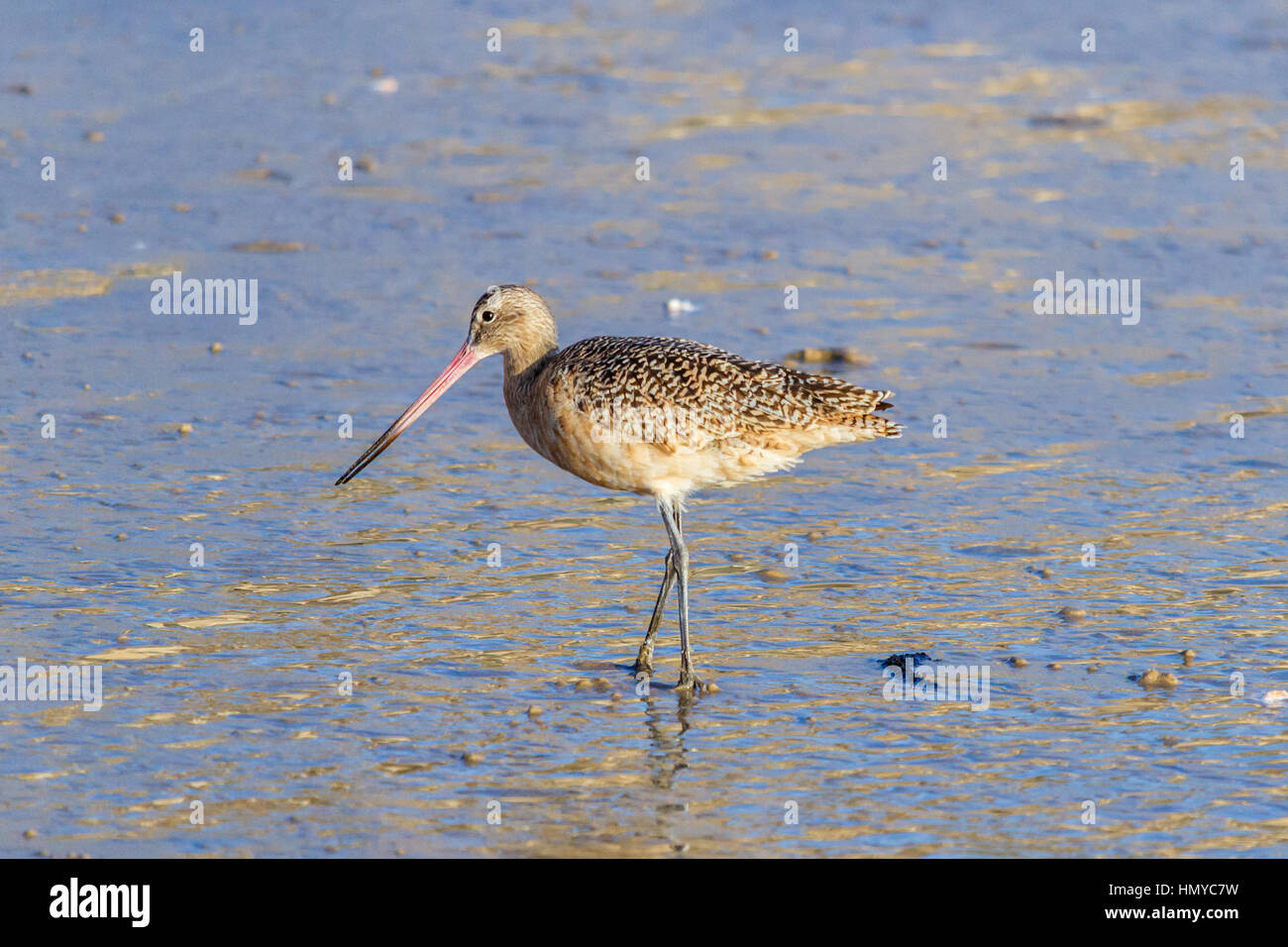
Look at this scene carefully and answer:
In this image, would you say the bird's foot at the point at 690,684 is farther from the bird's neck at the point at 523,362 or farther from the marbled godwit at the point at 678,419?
the bird's neck at the point at 523,362

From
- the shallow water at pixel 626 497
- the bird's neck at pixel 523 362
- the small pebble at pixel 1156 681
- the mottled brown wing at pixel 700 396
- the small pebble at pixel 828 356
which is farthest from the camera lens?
the small pebble at pixel 828 356

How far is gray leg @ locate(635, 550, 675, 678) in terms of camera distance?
273 inches

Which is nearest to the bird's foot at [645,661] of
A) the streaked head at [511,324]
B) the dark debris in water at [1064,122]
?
the streaked head at [511,324]

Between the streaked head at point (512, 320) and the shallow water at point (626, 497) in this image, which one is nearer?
the shallow water at point (626, 497)

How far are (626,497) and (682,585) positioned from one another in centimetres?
185

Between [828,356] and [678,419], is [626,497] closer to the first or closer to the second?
[828,356]

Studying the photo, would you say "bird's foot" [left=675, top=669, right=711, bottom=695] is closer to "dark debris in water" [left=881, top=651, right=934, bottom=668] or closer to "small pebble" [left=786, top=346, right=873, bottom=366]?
"dark debris in water" [left=881, top=651, right=934, bottom=668]

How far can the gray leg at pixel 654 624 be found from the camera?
6.94m

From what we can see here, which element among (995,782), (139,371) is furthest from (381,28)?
(995,782)

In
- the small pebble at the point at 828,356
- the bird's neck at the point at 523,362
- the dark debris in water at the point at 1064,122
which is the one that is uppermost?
the dark debris in water at the point at 1064,122

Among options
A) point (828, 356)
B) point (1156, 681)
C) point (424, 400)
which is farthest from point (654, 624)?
point (828, 356)

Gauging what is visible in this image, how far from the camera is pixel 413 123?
45.3 feet

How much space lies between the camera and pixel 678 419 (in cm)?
683
